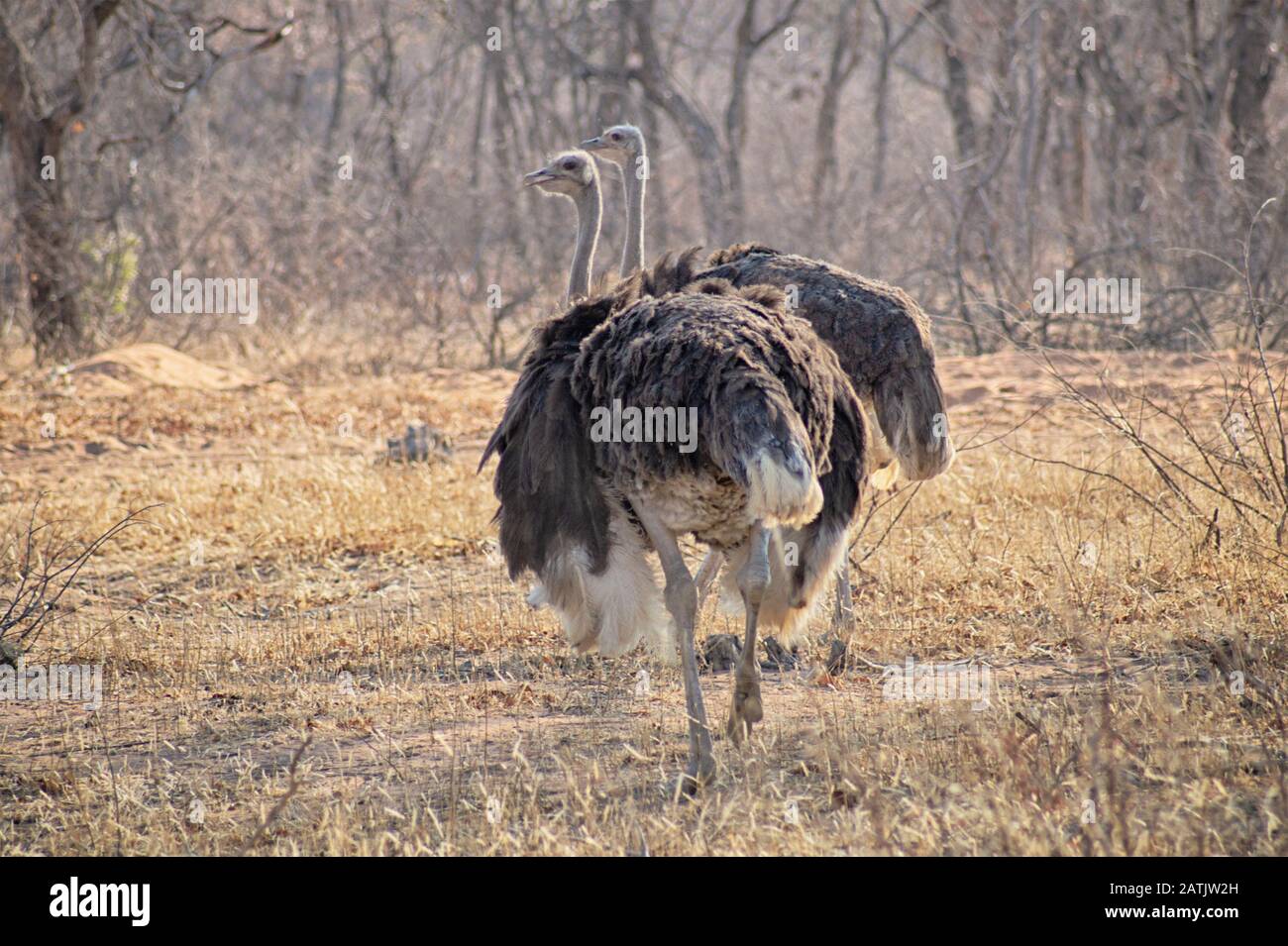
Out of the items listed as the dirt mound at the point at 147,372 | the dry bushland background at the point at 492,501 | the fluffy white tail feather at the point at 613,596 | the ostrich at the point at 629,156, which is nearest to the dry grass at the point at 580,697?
the dry bushland background at the point at 492,501

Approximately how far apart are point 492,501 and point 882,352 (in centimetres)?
287

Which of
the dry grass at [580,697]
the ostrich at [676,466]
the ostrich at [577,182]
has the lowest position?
the dry grass at [580,697]

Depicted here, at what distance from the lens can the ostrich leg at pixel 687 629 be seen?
4.05 meters

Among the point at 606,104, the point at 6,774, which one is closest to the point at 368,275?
the point at 606,104

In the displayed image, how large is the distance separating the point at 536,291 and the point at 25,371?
4348 mm

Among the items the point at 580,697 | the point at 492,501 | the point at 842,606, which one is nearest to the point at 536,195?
the point at 492,501

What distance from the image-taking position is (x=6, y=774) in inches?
174

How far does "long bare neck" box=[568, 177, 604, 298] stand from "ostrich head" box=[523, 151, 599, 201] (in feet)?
0.09

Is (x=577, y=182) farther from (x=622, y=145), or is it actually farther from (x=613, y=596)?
(x=613, y=596)

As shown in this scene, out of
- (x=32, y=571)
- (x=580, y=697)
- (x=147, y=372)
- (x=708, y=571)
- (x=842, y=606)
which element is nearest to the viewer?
(x=580, y=697)

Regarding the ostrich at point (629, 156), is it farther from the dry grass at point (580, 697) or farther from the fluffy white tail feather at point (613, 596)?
the fluffy white tail feather at point (613, 596)

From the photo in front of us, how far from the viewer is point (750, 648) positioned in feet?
13.6

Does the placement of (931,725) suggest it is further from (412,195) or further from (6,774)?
(412,195)

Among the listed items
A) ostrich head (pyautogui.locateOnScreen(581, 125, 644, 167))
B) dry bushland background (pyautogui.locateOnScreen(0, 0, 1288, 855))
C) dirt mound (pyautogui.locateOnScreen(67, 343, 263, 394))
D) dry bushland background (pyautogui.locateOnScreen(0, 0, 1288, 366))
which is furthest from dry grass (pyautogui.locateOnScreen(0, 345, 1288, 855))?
dry bushland background (pyautogui.locateOnScreen(0, 0, 1288, 366))
